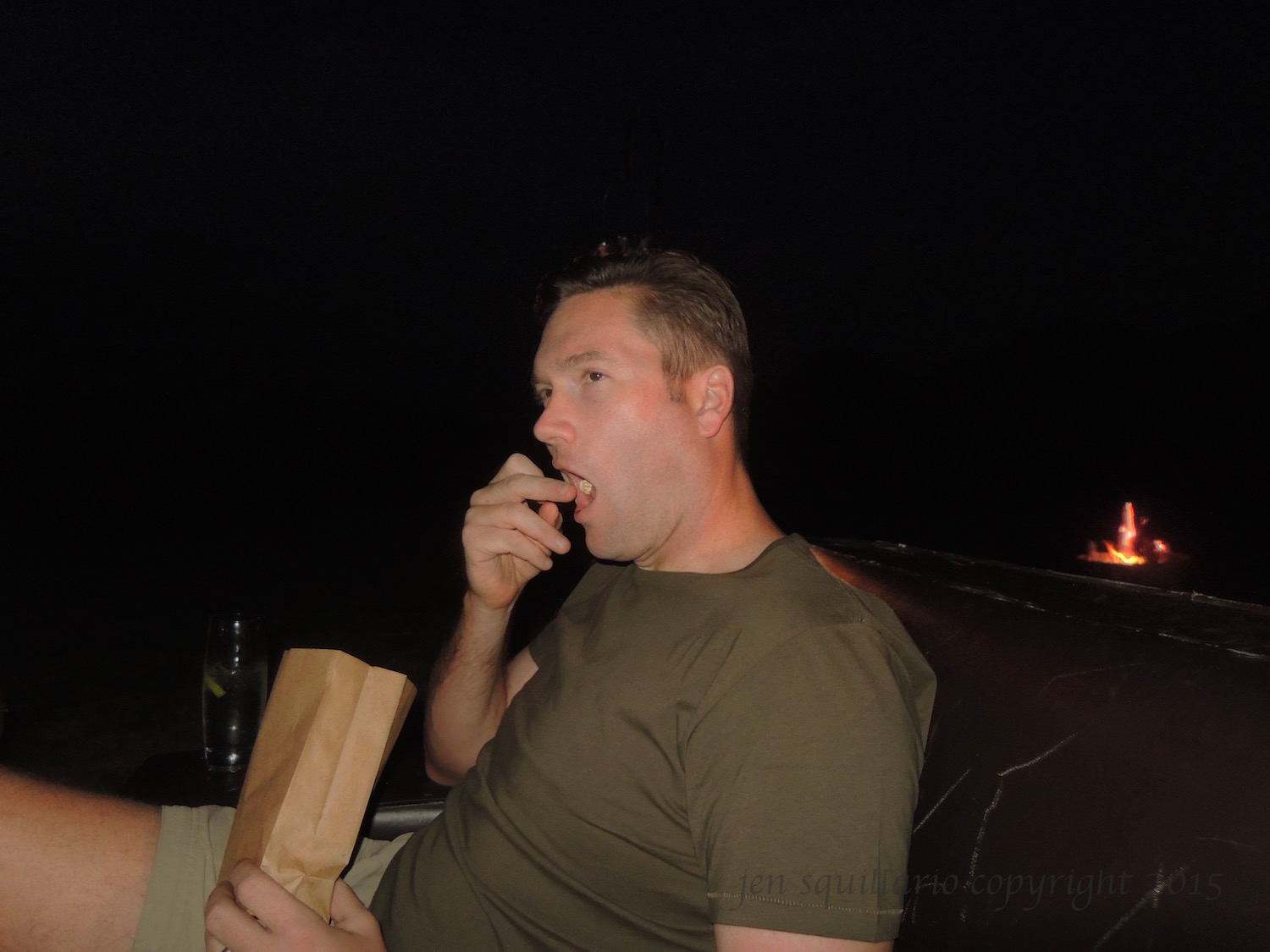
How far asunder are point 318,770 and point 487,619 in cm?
69

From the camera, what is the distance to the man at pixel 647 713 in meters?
1.08

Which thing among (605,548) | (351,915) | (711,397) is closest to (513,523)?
(605,548)

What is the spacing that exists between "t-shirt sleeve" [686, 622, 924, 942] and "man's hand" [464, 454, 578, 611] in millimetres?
693

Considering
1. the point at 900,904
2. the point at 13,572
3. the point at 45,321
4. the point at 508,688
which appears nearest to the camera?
the point at 900,904

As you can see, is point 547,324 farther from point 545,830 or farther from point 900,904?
point 900,904

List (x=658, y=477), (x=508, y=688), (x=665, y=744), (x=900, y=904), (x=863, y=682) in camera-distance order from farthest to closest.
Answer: (x=508, y=688), (x=658, y=477), (x=665, y=744), (x=863, y=682), (x=900, y=904)

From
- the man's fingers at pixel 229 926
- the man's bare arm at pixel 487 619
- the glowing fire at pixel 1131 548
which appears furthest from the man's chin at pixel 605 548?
the glowing fire at pixel 1131 548

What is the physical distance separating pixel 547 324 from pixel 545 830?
1052mm

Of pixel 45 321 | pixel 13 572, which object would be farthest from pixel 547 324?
pixel 45 321

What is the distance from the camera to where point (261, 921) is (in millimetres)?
1260

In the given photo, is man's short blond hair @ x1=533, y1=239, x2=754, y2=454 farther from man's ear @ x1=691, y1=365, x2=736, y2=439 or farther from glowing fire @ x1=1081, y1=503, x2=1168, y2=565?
glowing fire @ x1=1081, y1=503, x2=1168, y2=565

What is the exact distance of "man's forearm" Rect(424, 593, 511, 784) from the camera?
2016mm

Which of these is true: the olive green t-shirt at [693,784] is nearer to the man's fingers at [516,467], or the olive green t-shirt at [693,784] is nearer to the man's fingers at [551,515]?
the man's fingers at [551,515]

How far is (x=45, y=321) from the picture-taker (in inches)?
1216
